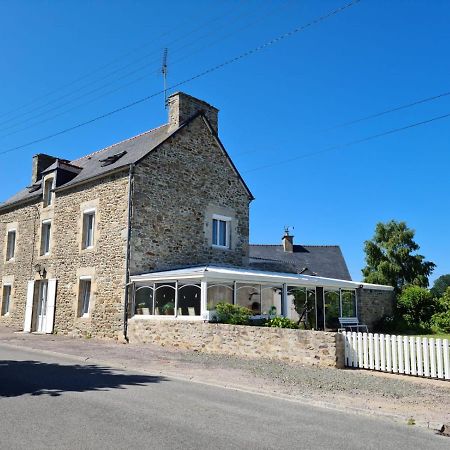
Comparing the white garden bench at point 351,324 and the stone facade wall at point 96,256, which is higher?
the stone facade wall at point 96,256

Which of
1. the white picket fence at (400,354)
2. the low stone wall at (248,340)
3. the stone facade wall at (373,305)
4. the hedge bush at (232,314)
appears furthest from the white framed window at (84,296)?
the stone facade wall at (373,305)

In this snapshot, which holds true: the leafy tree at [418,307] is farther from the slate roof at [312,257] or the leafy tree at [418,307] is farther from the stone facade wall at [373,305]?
the slate roof at [312,257]

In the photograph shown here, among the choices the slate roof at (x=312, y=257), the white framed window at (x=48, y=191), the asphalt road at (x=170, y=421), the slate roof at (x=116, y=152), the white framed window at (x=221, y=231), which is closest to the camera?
the asphalt road at (x=170, y=421)

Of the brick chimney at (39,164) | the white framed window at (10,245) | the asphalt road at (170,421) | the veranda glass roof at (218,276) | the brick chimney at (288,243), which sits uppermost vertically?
the brick chimney at (39,164)

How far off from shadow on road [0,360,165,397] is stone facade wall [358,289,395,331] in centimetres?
1418

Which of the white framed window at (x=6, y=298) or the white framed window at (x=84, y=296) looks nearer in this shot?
the white framed window at (x=84, y=296)

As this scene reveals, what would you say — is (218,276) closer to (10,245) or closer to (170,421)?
(170,421)

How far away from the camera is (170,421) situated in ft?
18.0

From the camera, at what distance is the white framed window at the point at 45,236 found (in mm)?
21125

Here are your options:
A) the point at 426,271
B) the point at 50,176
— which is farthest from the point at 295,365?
the point at 426,271

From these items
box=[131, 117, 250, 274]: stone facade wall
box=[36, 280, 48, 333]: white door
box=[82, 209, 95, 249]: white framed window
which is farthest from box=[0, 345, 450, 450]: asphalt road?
box=[36, 280, 48, 333]: white door

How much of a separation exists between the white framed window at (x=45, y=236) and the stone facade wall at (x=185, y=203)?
6451mm

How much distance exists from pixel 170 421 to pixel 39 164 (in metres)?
21.9

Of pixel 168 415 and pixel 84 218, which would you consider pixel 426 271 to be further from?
pixel 168 415
